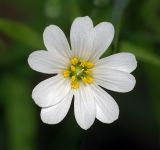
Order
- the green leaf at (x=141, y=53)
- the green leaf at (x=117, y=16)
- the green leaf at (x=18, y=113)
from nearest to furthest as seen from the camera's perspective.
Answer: the green leaf at (x=117, y=16) → the green leaf at (x=141, y=53) → the green leaf at (x=18, y=113)

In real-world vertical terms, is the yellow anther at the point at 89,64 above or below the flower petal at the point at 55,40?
below

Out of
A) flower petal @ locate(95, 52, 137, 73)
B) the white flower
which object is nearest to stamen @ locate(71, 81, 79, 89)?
the white flower

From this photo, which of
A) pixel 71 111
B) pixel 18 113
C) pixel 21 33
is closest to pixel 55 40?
pixel 21 33

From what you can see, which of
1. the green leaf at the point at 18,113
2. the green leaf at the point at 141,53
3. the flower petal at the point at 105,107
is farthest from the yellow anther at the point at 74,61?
the green leaf at the point at 18,113

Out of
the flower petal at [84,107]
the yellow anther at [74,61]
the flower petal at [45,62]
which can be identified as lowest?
the flower petal at [84,107]

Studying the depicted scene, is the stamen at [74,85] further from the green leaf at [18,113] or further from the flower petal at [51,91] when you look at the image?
the green leaf at [18,113]

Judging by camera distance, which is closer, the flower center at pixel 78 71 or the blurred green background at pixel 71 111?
the flower center at pixel 78 71

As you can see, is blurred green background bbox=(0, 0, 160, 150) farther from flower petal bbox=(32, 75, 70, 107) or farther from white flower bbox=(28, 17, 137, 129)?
flower petal bbox=(32, 75, 70, 107)
